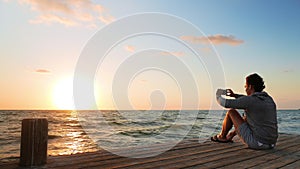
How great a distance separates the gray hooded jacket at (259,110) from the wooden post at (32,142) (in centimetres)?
279

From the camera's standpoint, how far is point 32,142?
3.02m

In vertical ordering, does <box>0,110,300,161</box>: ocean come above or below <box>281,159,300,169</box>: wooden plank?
below

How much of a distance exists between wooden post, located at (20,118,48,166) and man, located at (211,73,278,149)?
9.12ft

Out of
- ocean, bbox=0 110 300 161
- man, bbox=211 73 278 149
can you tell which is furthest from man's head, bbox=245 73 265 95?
ocean, bbox=0 110 300 161

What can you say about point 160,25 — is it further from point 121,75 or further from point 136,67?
point 121,75

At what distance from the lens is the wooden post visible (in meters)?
2.98

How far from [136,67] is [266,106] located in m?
3.13

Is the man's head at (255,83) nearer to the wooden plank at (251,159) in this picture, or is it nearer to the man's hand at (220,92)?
the man's hand at (220,92)

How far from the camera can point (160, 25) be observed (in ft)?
26.3

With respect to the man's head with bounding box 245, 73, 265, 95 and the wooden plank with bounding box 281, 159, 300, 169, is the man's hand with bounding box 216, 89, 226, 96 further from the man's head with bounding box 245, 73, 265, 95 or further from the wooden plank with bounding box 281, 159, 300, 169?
the wooden plank with bounding box 281, 159, 300, 169

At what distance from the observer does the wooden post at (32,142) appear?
2.98 m

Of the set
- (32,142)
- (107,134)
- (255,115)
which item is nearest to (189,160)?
(255,115)

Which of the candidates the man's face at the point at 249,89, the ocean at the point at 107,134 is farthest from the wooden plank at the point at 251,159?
the ocean at the point at 107,134

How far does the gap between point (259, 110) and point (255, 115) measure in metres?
0.11
